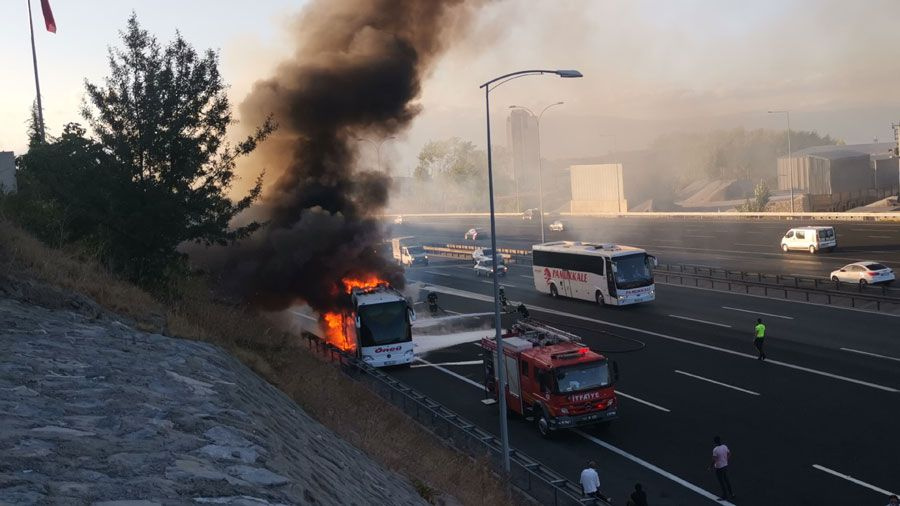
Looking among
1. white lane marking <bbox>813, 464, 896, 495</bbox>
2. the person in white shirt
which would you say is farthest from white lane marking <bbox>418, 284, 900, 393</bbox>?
the person in white shirt

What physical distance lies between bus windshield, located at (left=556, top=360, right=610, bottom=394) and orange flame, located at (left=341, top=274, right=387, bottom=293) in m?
13.1

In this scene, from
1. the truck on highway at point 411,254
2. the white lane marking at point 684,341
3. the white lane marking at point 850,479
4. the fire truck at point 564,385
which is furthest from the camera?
the truck on highway at point 411,254

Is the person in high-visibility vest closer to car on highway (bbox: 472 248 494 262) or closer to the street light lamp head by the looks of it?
the street light lamp head

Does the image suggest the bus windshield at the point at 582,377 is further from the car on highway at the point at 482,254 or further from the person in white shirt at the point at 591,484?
the car on highway at the point at 482,254

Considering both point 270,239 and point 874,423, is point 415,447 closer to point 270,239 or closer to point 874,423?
point 874,423

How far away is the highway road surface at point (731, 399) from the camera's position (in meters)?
16.7

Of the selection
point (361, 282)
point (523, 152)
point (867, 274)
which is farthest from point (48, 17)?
point (523, 152)

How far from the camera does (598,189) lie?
315 ft

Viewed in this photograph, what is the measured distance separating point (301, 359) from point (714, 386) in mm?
11753

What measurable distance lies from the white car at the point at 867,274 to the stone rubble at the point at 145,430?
31355mm

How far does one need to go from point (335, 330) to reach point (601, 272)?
12.8 meters

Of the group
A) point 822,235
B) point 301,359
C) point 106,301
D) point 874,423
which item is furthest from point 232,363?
point 822,235

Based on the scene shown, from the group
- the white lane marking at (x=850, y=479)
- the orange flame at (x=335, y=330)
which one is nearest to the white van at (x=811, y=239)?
the orange flame at (x=335, y=330)

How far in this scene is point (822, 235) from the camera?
4881 cm
